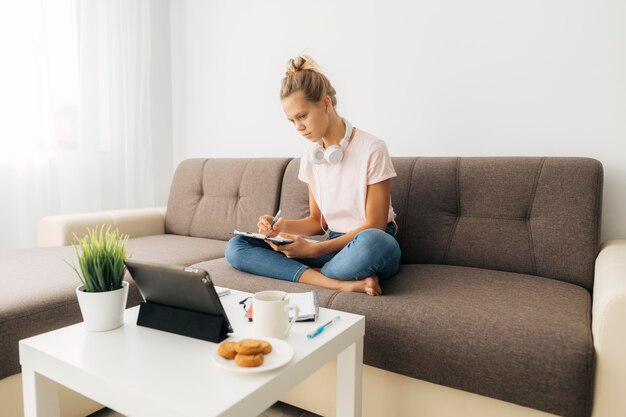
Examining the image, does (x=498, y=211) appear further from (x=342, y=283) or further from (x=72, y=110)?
(x=72, y=110)

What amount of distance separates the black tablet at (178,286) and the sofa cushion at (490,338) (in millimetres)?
443

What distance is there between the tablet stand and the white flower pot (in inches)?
2.0

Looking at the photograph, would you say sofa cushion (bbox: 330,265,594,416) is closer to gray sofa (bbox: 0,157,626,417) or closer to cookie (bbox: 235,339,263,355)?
gray sofa (bbox: 0,157,626,417)

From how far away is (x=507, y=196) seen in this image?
4.94 feet

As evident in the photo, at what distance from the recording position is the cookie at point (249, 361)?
0.73 meters

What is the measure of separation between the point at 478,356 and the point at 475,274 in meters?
0.46

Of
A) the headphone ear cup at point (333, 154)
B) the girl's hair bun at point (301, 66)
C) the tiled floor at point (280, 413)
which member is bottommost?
the tiled floor at point (280, 413)

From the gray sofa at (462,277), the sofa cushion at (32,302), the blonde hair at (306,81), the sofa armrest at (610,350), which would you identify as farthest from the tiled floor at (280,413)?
the blonde hair at (306,81)

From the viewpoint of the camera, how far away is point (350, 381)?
1.01m

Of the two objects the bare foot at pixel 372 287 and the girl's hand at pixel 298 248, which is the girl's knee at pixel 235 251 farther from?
the bare foot at pixel 372 287

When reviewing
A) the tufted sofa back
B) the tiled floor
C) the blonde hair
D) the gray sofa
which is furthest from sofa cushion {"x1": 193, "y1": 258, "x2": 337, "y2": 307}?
the blonde hair

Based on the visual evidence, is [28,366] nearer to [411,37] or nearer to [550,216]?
[550,216]

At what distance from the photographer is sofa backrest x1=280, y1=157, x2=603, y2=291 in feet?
4.58

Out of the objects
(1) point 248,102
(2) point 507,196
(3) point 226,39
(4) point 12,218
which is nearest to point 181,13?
(3) point 226,39
